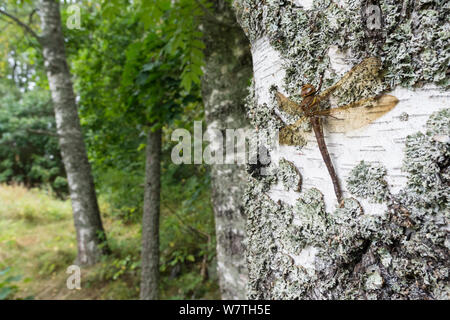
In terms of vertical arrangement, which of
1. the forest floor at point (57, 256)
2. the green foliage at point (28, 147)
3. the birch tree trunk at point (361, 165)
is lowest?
the forest floor at point (57, 256)

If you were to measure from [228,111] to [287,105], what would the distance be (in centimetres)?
117

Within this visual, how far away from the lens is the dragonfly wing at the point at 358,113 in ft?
1.87

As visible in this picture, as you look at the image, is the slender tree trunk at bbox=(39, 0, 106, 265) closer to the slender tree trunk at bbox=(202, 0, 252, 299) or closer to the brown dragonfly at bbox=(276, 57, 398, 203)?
the slender tree trunk at bbox=(202, 0, 252, 299)

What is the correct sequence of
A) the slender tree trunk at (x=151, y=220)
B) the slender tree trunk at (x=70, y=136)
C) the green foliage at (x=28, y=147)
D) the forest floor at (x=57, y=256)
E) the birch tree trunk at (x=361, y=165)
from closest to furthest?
the birch tree trunk at (x=361, y=165)
the slender tree trunk at (x=151, y=220)
the forest floor at (x=57, y=256)
the slender tree trunk at (x=70, y=136)
the green foliage at (x=28, y=147)

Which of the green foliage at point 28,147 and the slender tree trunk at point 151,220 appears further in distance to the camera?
the green foliage at point 28,147

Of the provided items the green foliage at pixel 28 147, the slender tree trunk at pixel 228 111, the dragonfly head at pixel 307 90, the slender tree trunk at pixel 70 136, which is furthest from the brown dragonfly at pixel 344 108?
the green foliage at pixel 28 147

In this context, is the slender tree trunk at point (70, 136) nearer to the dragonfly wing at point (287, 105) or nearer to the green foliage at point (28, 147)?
the dragonfly wing at point (287, 105)

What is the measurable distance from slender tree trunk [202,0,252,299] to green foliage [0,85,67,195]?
10.1 meters

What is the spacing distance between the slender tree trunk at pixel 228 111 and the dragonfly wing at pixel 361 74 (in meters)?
1.22

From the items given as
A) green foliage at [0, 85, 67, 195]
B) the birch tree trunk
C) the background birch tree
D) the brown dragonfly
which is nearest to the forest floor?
the background birch tree

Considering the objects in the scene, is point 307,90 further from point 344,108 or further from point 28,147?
point 28,147

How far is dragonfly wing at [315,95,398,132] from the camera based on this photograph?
22.4 inches

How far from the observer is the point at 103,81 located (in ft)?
11.4
